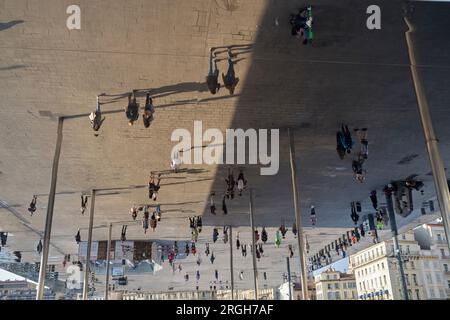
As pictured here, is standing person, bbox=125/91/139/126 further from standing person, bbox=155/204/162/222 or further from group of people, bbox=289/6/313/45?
standing person, bbox=155/204/162/222

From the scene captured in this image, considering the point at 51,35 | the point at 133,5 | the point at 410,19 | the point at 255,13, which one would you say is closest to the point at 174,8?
the point at 133,5

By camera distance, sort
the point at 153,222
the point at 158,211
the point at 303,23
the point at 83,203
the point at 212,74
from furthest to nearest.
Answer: the point at 153,222
the point at 158,211
the point at 83,203
the point at 212,74
the point at 303,23

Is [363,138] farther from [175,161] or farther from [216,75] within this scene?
[175,161]

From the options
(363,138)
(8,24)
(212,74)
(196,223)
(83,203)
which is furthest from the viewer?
(196,223)

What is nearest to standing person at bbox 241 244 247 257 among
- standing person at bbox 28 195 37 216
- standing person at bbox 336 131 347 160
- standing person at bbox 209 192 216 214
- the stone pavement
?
standing person at bbox 209 192 216 214

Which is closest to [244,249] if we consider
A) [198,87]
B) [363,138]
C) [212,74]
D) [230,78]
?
[363,138]

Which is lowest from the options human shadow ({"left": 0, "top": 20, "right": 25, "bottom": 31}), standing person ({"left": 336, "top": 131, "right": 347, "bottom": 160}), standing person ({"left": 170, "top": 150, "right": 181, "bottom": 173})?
standing person ({"left": 336, "top": 131, "right": 347, "bottom": 160})

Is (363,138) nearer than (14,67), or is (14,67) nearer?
(14,67)

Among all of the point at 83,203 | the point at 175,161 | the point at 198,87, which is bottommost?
the point at 83,203

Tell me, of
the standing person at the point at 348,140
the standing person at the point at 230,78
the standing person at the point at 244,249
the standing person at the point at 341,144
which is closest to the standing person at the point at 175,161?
the standing person at the point at 230,78

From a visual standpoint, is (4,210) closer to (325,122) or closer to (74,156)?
(74,156)

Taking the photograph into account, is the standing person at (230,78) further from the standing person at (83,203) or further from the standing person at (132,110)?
the standing person at (83,203)
